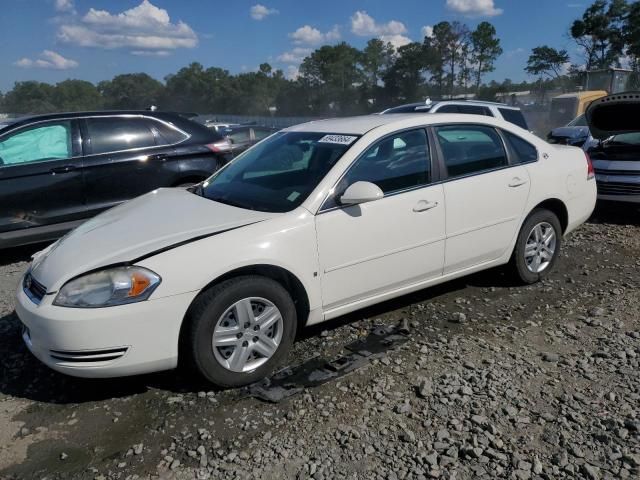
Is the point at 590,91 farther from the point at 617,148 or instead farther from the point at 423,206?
the point at 423,206

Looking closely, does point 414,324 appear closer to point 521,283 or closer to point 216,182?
point 521,283

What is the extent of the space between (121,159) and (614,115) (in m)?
6.58

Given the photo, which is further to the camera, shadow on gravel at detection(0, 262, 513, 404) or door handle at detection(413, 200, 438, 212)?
door handle at detection(413, 200, 438, 212)

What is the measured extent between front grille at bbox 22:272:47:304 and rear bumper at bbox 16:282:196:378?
0.20 feet

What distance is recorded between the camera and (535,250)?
4.91 m

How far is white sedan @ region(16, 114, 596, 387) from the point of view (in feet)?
9.96

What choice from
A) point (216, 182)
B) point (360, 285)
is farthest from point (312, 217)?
point (216, 182)

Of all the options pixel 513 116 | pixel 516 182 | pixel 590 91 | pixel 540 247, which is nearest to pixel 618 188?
pixel 540 247

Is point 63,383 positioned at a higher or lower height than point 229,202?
lower

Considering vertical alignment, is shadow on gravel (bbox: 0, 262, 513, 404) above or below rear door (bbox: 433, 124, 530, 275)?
below

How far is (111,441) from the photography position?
2895 mm

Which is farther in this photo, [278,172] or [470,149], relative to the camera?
[470,149]

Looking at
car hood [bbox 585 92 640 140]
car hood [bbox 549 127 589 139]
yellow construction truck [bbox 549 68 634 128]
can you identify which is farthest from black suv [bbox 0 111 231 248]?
yellow construction truck [bbox 549 68 634 128]

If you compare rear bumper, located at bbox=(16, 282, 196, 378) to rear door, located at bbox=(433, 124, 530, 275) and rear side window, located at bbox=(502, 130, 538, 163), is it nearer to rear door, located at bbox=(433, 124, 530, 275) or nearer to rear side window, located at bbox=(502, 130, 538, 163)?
rear door, located at bbox=(433, 124, 530, 275)
